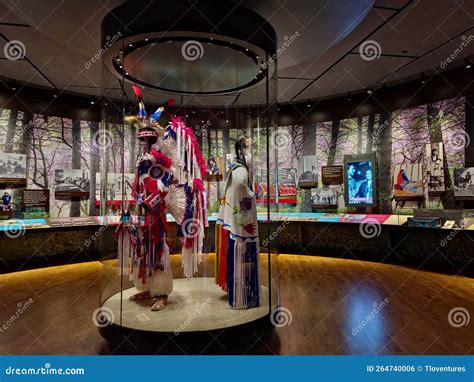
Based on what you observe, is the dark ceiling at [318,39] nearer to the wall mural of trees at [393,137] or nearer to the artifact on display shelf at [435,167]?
the wall mural of trees at [393,137]

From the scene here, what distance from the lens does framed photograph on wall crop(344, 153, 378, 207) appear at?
6.81m

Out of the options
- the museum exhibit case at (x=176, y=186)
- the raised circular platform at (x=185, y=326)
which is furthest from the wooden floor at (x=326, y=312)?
the museum exhibit case at (x=176, y=186)

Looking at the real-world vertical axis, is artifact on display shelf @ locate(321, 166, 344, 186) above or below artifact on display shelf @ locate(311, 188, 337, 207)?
above

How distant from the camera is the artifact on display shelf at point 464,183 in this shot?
5.36 meters

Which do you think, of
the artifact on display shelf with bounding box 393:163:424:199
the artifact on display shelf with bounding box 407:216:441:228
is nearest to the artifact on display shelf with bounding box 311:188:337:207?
the artifact on display shelf with bounding box 393:163:424:199

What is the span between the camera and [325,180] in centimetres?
732

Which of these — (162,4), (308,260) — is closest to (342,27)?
(162,4)

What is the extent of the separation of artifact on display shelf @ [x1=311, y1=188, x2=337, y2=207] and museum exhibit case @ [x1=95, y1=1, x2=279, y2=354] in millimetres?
4476

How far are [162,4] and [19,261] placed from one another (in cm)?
535

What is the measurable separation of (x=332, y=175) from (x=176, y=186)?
5.04m

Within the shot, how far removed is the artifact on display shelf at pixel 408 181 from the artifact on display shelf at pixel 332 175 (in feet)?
3.72

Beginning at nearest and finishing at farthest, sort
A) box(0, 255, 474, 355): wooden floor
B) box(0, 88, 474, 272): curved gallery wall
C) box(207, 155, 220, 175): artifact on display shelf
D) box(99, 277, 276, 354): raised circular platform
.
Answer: box(99, 277, 276, 354): raised circular platform
box(0, 255, 474, 355): wooden floor
box(207, 155, 220, 175): artifact on display shelf
box(0, 88, 474, 272): curved gallery wall

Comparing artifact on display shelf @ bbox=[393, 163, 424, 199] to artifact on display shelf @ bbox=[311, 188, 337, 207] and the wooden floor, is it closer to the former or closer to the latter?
artifact on display shelf @ bbox=[311, 188, 337, 207]

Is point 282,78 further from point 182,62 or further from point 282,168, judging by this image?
point 182,62
